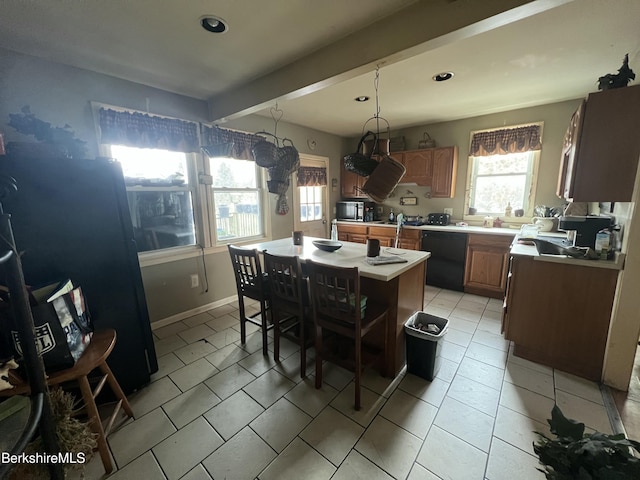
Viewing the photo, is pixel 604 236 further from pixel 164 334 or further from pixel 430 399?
pixel 164 334

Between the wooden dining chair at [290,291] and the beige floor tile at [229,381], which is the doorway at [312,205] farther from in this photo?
the beige floor tile at [229,381]

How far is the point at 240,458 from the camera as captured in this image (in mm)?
1428

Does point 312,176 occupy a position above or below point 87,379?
above

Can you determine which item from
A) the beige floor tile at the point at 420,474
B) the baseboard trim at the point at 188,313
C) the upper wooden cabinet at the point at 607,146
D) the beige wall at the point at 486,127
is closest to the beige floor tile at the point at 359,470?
the beige floor tile at the point at 420,474

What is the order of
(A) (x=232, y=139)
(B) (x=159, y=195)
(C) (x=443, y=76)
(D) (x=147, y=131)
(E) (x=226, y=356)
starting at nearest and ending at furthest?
(E) (x=226, y=356) < (C) (x=443, y=76) < (D) (x=147, y=131) < (B) (x=159, y=195) < (A) (x=232, y=139)

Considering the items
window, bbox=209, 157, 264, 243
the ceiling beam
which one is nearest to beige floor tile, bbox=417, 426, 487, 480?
the ceiling beam

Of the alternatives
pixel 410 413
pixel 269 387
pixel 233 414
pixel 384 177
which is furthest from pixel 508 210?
pixel 233 414

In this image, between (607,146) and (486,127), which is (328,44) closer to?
(607,146)

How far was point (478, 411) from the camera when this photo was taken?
5.57 ft

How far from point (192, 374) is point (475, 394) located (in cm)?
210

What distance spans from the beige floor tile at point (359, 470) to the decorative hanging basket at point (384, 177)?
1546mm

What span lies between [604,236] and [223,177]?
3.68m

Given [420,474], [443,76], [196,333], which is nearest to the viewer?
[420,474]

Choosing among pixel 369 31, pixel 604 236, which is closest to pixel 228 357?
pixel 369 31
